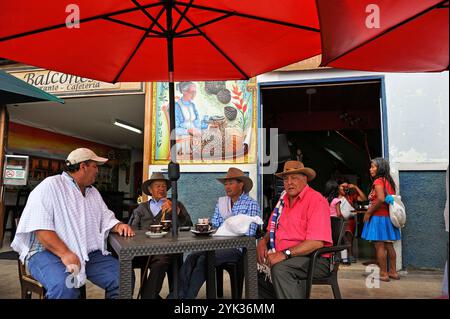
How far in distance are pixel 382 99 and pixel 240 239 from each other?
3.72 metres

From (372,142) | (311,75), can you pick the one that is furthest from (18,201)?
(372,142)

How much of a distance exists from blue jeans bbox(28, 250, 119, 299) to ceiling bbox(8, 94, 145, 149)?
3771 mm

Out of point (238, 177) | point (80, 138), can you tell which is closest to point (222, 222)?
point (238, 177)

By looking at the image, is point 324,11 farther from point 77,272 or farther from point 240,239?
point 77,272

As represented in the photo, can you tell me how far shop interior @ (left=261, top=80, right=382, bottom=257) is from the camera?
686 centimetres

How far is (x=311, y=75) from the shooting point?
16.9 feet

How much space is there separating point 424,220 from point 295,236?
2.98 metres

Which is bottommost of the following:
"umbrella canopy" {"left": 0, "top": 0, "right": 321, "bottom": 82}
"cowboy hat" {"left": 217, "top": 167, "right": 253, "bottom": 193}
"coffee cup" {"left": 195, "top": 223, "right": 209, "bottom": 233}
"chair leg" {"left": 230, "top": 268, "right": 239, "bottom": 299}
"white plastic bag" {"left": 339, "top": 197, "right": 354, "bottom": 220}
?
"chair leg" {"left": 230, "top": 268, "right": 239, "bottom": 299}

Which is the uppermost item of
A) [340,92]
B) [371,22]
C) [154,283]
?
[340,92]

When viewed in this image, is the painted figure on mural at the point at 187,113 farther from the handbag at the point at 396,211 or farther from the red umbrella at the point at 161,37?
the handbag at the point at 396,211

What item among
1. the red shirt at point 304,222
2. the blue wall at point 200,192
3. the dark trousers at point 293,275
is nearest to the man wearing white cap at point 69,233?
the dark trousers at point 293,275

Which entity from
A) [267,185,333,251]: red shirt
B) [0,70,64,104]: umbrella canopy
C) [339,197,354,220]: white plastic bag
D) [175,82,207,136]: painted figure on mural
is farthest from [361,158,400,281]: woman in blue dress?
[0,70,64,104]: umbrella canopy

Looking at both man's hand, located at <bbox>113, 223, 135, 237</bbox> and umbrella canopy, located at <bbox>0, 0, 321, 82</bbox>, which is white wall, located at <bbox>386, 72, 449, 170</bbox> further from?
man's hand, located at <bbox>113, 223, 135, 237</bbox>

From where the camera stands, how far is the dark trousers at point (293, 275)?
7.85ft
